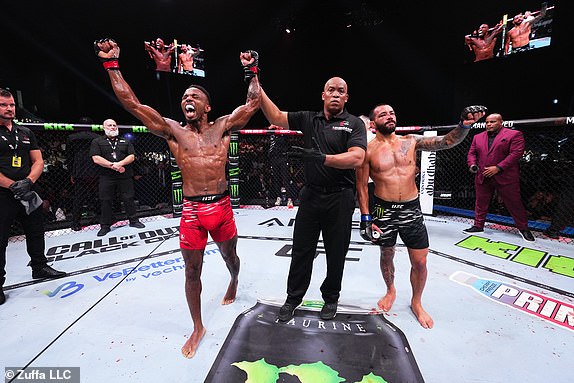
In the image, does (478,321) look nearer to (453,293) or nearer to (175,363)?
(453,293)

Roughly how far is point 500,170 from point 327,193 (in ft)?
11.6

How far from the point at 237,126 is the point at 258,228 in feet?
9.23

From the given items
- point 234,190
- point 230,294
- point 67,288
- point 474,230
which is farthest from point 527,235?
point 67,288

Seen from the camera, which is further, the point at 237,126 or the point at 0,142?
the point at 0,142

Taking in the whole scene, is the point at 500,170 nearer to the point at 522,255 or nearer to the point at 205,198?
the point at 522,255

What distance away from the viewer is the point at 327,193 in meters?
1.96

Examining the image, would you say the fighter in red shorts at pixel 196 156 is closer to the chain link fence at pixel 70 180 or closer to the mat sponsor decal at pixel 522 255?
the chain link fence at pixel 70 180

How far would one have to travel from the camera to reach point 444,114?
9.97 meters

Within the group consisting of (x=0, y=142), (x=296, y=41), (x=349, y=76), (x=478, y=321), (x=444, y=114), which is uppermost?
(x=296, y=41)

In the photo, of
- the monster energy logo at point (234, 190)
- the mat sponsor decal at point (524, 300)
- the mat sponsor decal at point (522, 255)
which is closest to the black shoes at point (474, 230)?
the mat sponsor decal at point (522, 255)

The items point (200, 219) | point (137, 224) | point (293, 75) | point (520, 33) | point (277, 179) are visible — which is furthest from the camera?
point (293, 75)

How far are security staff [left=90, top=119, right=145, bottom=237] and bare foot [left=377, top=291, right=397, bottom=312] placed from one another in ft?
13.8

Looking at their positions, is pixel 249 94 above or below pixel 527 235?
above

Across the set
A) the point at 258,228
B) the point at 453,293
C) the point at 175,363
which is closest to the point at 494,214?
the point at 453,293
